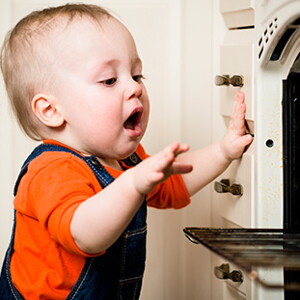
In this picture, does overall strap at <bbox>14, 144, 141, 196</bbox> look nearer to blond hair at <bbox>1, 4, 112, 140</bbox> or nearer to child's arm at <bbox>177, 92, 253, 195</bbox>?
blond hair at <bbox>1, 4, 112, 140</bbox>

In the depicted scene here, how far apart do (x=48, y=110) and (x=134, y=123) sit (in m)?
0.17

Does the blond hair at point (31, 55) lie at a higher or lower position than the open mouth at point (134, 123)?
higher

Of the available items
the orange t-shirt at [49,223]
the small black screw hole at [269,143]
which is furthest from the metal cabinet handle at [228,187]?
the orange t-shirt at [49,223]

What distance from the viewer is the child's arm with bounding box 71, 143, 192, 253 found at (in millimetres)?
917

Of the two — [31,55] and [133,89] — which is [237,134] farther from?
[31,55]

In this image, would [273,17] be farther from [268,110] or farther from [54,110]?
[54,110]

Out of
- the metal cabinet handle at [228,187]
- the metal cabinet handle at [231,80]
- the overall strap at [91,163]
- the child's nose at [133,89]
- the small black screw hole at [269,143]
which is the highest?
the metal cabinet handle at [231,80]

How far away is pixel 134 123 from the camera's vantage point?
124 centimetres

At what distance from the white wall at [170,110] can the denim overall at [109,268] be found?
0.35 metres

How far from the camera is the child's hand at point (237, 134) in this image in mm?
1311

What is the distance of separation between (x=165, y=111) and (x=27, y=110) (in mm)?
458

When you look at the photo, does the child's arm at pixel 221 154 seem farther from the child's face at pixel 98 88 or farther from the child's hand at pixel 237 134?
the child's face at pixel 98 88

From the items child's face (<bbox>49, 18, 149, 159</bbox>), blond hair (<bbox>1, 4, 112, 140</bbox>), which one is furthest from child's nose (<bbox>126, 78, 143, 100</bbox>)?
blond hair (<bbox>1, 4, 112, 140</bbox>)

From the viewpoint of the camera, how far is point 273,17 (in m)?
1.16
